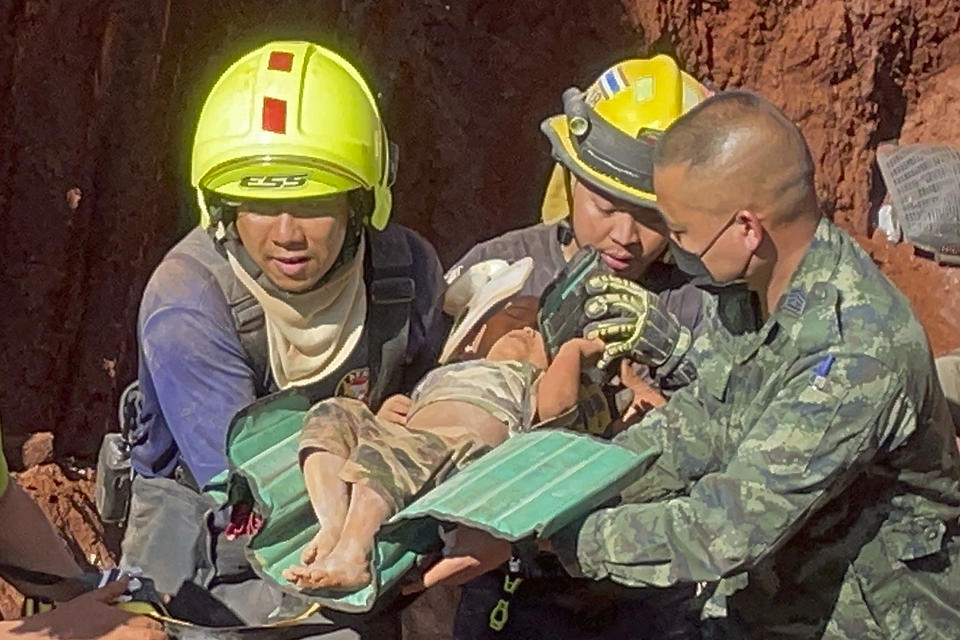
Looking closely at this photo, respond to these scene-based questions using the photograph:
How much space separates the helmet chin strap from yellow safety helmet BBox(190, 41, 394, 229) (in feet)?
0.08

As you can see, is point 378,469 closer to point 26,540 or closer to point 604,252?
point 26,540

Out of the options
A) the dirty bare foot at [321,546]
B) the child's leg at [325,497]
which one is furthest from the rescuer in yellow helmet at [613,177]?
the dirty bare foot at [321,546]

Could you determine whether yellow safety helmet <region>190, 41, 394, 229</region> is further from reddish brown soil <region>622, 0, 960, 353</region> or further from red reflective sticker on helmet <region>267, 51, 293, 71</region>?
reddish brown soil <region>622, 0, 960, 353</region>

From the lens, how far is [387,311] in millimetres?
3877

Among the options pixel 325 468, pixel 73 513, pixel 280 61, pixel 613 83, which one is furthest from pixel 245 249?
pixel 73 513

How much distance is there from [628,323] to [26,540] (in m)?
1.51

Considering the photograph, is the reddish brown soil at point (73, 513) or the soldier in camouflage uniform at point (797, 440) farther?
the reddish brown soil at point (73, 513)

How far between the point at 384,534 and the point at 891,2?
16.7 ft

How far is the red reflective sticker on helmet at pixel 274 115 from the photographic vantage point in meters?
3.74

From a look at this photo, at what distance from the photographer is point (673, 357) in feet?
12.6

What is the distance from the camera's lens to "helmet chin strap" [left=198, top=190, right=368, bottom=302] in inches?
144

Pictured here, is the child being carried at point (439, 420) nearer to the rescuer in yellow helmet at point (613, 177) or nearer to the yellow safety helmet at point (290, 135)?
the rescuer in yellow helmet at point (613, 177)

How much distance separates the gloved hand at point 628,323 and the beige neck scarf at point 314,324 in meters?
0.58

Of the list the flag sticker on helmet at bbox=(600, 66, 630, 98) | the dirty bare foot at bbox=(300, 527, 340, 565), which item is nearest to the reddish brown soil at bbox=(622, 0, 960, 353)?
the flag sticker on helmet at bbox=(600, 66, 630, 98)
